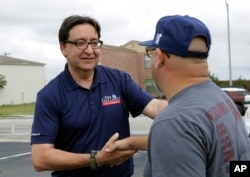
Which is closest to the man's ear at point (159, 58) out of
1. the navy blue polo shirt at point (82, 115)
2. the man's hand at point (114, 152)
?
the man's hand at point (114, 152)

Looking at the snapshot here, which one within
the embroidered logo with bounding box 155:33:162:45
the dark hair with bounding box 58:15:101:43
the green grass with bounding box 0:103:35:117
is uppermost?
the dark hair with bounding box 58:15:101:43

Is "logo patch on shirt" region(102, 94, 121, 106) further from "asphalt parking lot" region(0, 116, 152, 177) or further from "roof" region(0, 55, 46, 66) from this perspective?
"roof" region(0, 55, 46, 66)

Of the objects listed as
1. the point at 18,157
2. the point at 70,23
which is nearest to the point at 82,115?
the point at 70,23

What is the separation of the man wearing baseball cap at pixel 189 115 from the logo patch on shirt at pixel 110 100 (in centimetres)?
107

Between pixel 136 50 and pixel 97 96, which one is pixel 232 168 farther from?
pixel 136 50

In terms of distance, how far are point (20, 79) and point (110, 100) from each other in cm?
6181

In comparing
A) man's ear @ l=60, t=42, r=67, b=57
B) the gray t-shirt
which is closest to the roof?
man's ear @ l=60, t=42, r=67, b=57

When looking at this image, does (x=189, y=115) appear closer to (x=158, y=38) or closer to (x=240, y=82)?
(x=158, y=38)

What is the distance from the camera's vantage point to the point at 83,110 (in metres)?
2.87

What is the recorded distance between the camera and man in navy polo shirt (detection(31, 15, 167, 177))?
2.72 meters

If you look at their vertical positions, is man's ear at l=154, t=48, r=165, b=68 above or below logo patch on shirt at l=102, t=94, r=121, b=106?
above

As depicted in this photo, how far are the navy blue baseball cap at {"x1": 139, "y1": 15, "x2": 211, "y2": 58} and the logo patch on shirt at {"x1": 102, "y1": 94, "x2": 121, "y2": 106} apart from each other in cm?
113

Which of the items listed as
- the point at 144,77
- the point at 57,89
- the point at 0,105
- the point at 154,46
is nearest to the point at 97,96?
the point at 57,89

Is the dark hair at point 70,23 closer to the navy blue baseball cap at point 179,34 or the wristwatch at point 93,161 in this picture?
the wristwatch at point 93,161
